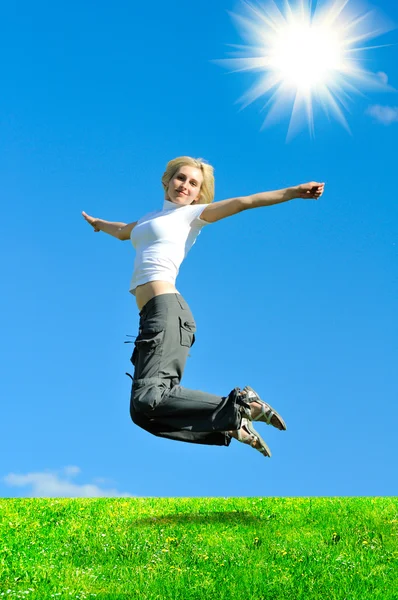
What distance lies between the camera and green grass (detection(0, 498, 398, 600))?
7469 millimetres

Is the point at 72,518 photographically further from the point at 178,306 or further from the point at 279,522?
the point at 178,306

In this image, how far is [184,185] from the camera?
23.3 feet

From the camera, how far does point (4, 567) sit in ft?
27.4

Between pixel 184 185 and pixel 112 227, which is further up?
pixel 112 227

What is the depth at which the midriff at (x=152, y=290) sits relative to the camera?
6355 millimetres

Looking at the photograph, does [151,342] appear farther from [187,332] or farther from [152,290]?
[152,290]

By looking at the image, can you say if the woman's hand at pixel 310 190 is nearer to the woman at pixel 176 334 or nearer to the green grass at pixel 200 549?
the woman at pixel 176 334

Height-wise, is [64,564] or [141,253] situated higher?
[141,253]

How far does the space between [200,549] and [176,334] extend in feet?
12.5

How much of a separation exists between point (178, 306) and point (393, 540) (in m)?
5.29

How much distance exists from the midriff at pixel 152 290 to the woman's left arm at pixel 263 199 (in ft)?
2.67

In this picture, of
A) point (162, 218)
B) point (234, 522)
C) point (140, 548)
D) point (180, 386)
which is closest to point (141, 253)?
point (162, 218)

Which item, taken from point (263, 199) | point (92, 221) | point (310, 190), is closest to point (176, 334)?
point (263, 199)

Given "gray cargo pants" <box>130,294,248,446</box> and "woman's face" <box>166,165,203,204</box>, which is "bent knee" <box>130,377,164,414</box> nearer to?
"gray cargo pants" <box>130,294,248,446</box>
